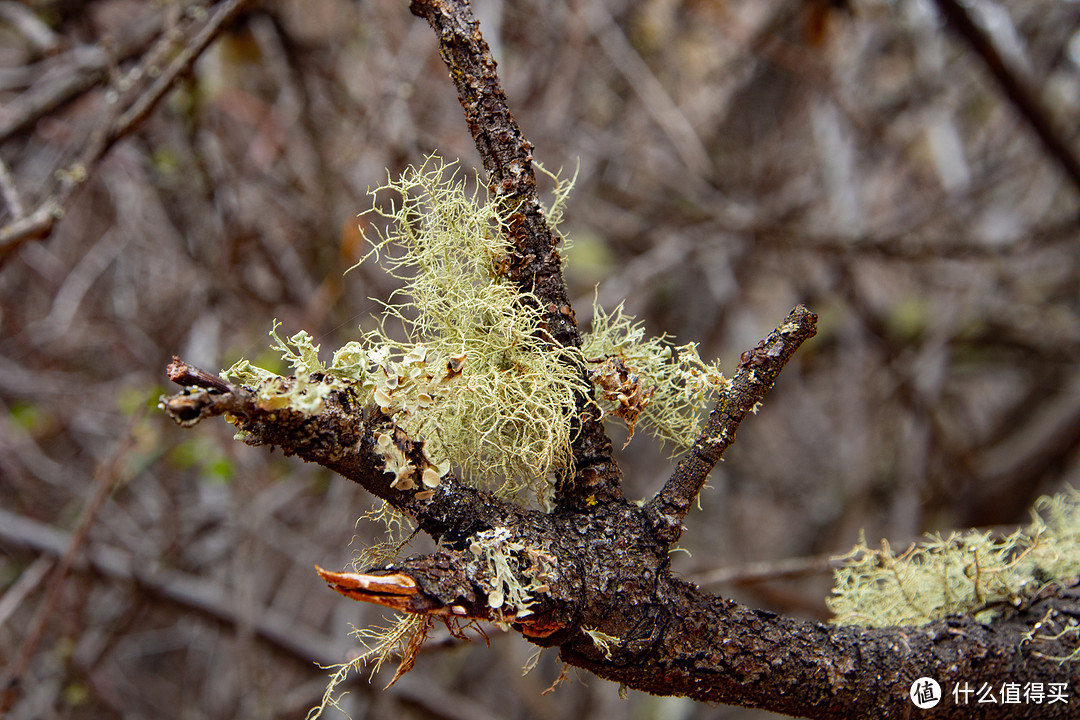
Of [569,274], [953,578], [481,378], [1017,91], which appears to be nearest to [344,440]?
[481,378]

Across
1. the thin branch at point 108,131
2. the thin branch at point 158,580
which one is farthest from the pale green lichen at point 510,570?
the thin branch at point 158,580

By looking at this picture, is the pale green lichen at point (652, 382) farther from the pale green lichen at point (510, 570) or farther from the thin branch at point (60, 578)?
the thin branch at point (60, 578)

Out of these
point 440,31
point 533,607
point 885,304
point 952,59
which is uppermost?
point 952,59

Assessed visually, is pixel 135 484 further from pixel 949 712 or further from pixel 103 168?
pixel 949 712

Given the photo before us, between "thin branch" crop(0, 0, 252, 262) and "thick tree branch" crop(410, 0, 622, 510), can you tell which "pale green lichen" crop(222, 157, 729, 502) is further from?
"thin branch" crop(0, 0, 252, 262)

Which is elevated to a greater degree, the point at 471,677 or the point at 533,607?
the point at 471,677

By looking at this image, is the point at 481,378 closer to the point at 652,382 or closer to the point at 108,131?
the point at 652,382

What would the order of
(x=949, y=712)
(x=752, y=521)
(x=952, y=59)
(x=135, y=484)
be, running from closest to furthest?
(x=949, y=712), (x=135, y=484), (x=952, y=59), (x=752, y=521)

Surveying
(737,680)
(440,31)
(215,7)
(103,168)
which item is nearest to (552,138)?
(215,7)

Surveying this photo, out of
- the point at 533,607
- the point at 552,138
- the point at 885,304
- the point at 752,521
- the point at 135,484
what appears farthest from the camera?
the point at 752,521
